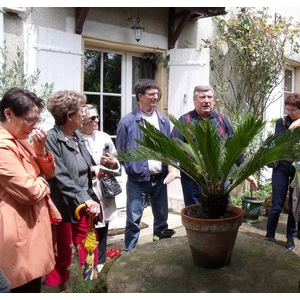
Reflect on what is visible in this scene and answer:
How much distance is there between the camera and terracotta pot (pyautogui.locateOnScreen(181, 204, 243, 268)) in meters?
2.12

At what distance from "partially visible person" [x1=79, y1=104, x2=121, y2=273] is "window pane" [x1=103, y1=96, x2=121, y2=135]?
2014 millimetres

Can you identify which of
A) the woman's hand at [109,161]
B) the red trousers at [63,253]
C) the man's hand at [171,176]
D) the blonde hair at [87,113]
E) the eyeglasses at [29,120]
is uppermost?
the blonde hair at [87,113]

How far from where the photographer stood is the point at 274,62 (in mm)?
6387

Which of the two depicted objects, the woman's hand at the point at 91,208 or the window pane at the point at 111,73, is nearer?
the woman's hand at the point at 91,208

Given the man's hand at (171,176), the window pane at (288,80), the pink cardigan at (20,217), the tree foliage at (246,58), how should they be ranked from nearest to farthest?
the pink cardigan at (20,217) → the man's hand at (171,176) → the tree foliage at (246,58) → the window pane at (288,80)

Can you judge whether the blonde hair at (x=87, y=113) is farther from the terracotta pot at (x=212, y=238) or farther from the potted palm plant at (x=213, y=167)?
the terracotta pot at (x=212, y=238)

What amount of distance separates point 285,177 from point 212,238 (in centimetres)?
237

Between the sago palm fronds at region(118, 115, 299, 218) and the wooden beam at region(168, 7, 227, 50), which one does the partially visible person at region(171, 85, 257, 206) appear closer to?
the sago palm fronds at region(118, 115, 299, 218)

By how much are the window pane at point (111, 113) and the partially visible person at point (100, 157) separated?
2014 millimetres

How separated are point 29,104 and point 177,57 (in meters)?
3.79

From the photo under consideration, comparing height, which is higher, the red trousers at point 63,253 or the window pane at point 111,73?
the window pane at point 111,73

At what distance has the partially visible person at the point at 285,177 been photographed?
4.04 m

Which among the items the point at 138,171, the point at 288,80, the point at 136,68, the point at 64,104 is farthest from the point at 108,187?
the point at 288,80

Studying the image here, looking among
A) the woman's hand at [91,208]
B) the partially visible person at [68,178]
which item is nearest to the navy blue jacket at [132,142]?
the partially visible person at [68,178]
